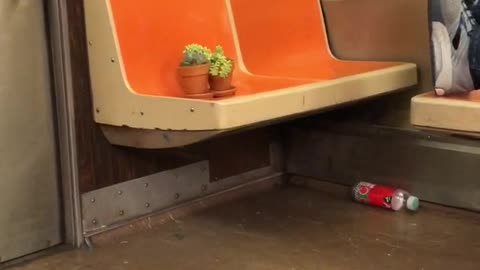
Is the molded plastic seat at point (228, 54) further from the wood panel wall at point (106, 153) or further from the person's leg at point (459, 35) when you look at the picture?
the person's leg at point (459, 35)

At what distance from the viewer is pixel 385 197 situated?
215 cm

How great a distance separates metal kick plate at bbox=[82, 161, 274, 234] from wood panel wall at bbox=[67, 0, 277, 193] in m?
0.02

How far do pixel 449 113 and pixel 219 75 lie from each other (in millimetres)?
574

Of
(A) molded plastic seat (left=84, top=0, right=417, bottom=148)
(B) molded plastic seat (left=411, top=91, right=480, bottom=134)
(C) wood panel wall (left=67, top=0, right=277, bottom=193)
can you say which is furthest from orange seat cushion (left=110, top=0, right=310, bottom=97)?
(B) molded plastic seat (left=411, top=91, right=480, bottom=134)

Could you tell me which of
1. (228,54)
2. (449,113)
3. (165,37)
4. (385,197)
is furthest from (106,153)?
(449,113)

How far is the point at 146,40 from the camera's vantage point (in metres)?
1.92

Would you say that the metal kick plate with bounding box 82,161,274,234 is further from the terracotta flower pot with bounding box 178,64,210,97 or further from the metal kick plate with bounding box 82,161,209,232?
the terracotta flower pot with bounding box 178,64,210,97

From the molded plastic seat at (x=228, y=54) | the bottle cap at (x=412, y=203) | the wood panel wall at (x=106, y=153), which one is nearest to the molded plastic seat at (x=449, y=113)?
the molded plastic seat at (x=228, y=54)

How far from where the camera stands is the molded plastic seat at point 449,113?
1.41 meters

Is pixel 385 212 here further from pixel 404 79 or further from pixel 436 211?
pixel 404 79

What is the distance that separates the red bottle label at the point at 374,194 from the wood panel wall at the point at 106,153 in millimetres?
364

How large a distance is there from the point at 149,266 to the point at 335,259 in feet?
1.39

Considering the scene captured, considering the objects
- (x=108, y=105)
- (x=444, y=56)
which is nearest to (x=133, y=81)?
(x=108, y=105)

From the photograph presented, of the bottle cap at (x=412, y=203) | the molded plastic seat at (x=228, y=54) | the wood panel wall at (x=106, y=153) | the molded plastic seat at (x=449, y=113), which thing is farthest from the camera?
the bottle cap at (x=412, y=203)
